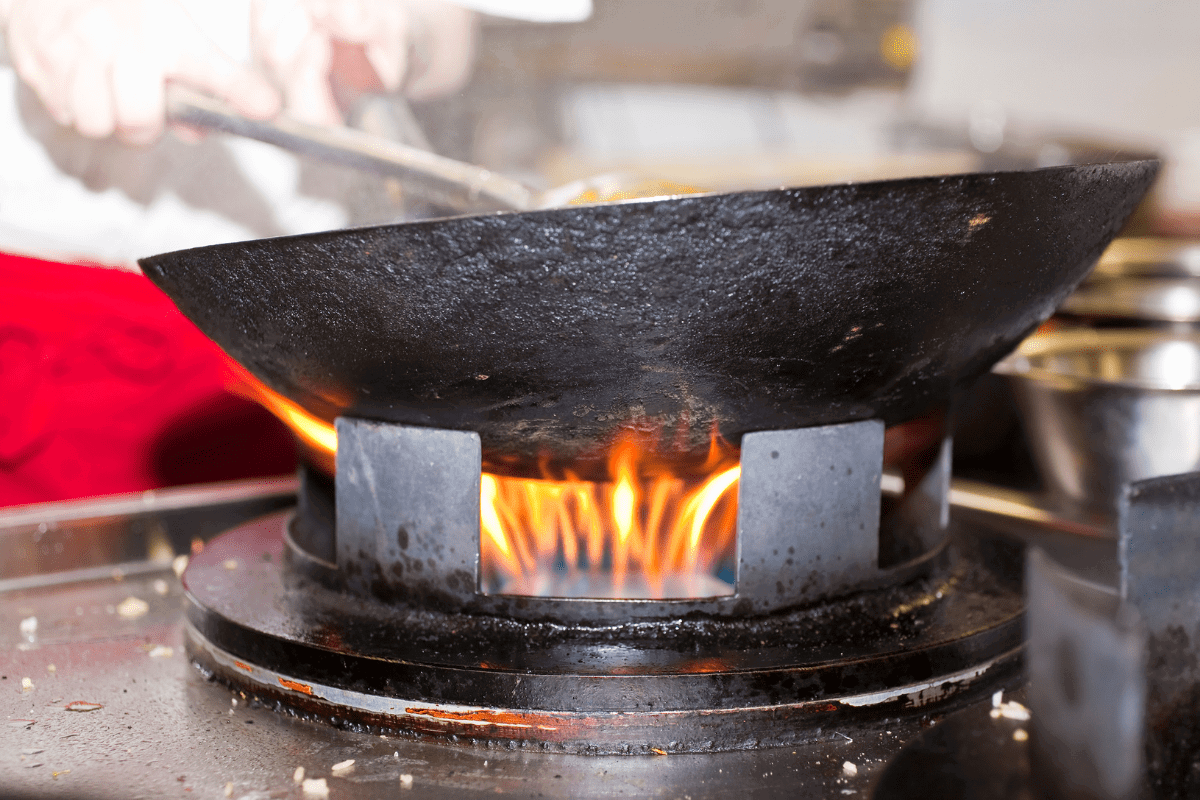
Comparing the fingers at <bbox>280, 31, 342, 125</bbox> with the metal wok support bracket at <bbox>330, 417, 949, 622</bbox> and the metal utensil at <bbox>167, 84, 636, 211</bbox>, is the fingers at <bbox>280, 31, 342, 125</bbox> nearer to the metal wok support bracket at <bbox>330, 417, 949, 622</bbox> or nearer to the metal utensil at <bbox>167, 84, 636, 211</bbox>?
the metal utensil at <bbox>167, 84, 636, 211</bbox>

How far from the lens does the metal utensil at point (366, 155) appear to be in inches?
48.6

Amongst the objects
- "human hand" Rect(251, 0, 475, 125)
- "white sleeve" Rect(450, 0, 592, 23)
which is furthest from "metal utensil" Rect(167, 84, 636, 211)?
"white sleeve" Rect(450, 0, 592, 23)

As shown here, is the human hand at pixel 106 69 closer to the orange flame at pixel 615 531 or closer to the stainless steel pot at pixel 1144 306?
the orange flame at pixel 615 531

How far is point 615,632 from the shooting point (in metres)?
0.94

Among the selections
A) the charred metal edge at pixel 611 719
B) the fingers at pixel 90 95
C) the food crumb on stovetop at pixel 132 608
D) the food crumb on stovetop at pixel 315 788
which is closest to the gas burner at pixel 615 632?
the charred metal edge at pixel 611 719

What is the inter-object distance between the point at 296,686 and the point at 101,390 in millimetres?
953

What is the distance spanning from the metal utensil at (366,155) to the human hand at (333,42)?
502 millimetres

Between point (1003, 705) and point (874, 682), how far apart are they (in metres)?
0.16

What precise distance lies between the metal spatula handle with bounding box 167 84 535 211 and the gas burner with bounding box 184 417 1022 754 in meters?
0.42

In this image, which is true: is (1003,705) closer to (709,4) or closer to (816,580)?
(816,580)

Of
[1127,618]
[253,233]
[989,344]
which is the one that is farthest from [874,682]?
[253,233]

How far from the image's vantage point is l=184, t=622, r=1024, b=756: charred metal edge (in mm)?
883

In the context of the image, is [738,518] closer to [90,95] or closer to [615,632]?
[615,632]

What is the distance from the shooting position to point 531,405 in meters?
0.88
